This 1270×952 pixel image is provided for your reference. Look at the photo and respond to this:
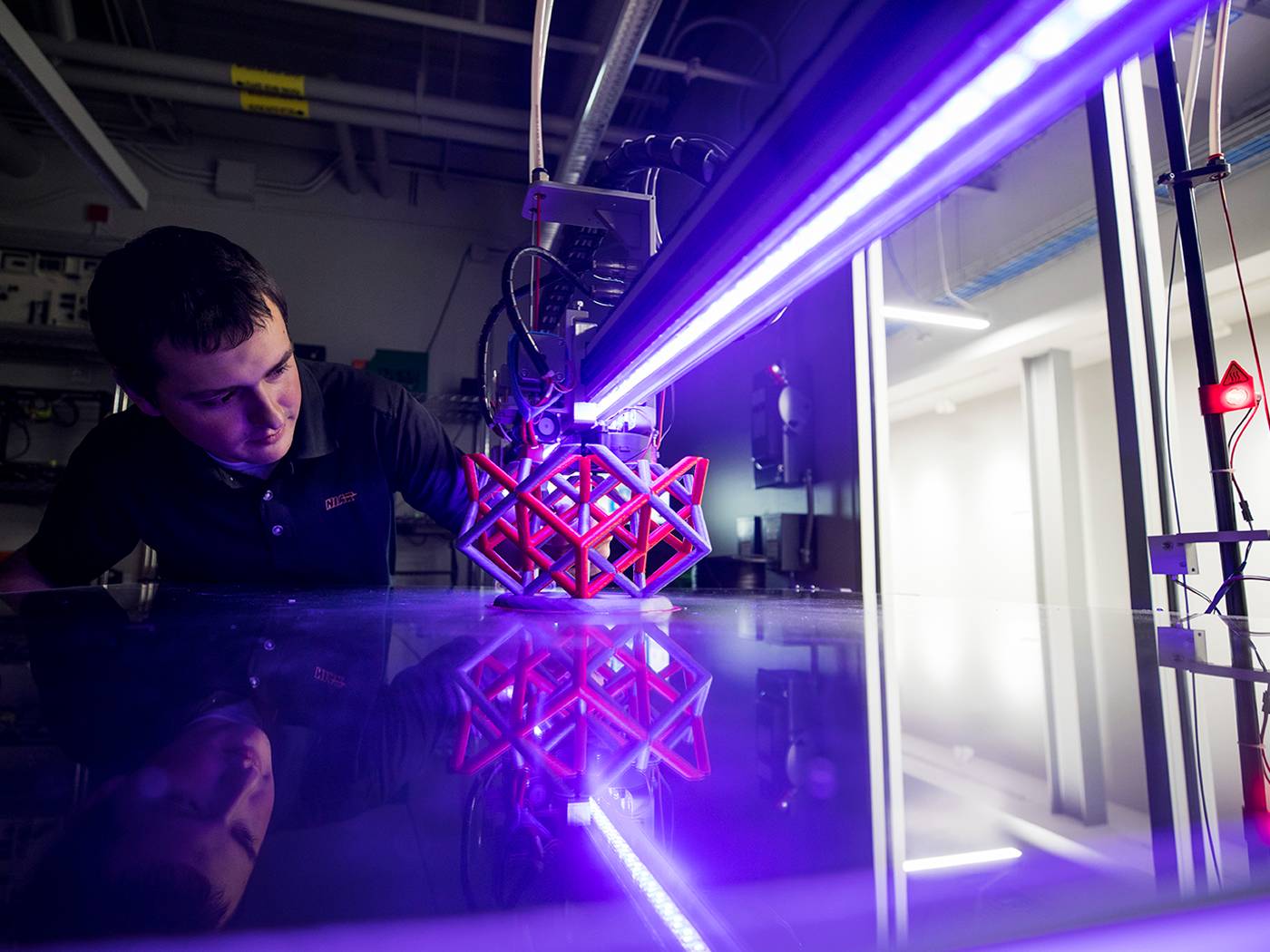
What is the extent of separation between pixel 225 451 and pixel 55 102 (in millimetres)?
2037

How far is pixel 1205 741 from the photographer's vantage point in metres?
0.30

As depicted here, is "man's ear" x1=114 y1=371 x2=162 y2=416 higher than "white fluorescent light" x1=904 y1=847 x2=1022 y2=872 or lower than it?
higher

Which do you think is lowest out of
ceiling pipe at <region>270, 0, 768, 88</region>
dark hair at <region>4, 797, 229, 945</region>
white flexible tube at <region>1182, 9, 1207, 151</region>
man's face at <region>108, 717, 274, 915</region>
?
man's face at <region>108, 717, 274, 915</region>

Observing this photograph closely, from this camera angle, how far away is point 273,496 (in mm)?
1313

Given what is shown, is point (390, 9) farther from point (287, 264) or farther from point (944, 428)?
point (944, 428)

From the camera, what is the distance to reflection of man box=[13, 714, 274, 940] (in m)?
0.14

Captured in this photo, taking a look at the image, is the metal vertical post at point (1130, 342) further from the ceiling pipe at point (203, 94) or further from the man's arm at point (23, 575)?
the ceiling pipe at point (203, 94)

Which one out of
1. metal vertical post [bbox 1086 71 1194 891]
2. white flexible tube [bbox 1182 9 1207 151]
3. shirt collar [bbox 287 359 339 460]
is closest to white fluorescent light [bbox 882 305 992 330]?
metal vertical post [bbox 1086 71 1194 891]

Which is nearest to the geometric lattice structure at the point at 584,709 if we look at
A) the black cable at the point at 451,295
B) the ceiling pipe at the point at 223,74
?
the ceiling pipe at the point at 223,74

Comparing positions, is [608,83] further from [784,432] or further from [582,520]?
[582,520]

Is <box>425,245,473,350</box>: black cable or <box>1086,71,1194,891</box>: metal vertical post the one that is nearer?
<box>1086,71,1194,891</box>: metal vertical post

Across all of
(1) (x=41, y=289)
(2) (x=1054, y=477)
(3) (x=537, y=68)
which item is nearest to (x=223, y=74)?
(1) (x=41, y=289)

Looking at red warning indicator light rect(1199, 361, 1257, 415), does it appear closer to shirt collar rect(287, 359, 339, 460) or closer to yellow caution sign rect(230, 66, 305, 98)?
shirt collar rect(287, 359, 339, 460)

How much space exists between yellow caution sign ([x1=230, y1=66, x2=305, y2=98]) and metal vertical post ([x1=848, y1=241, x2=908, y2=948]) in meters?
2.41
